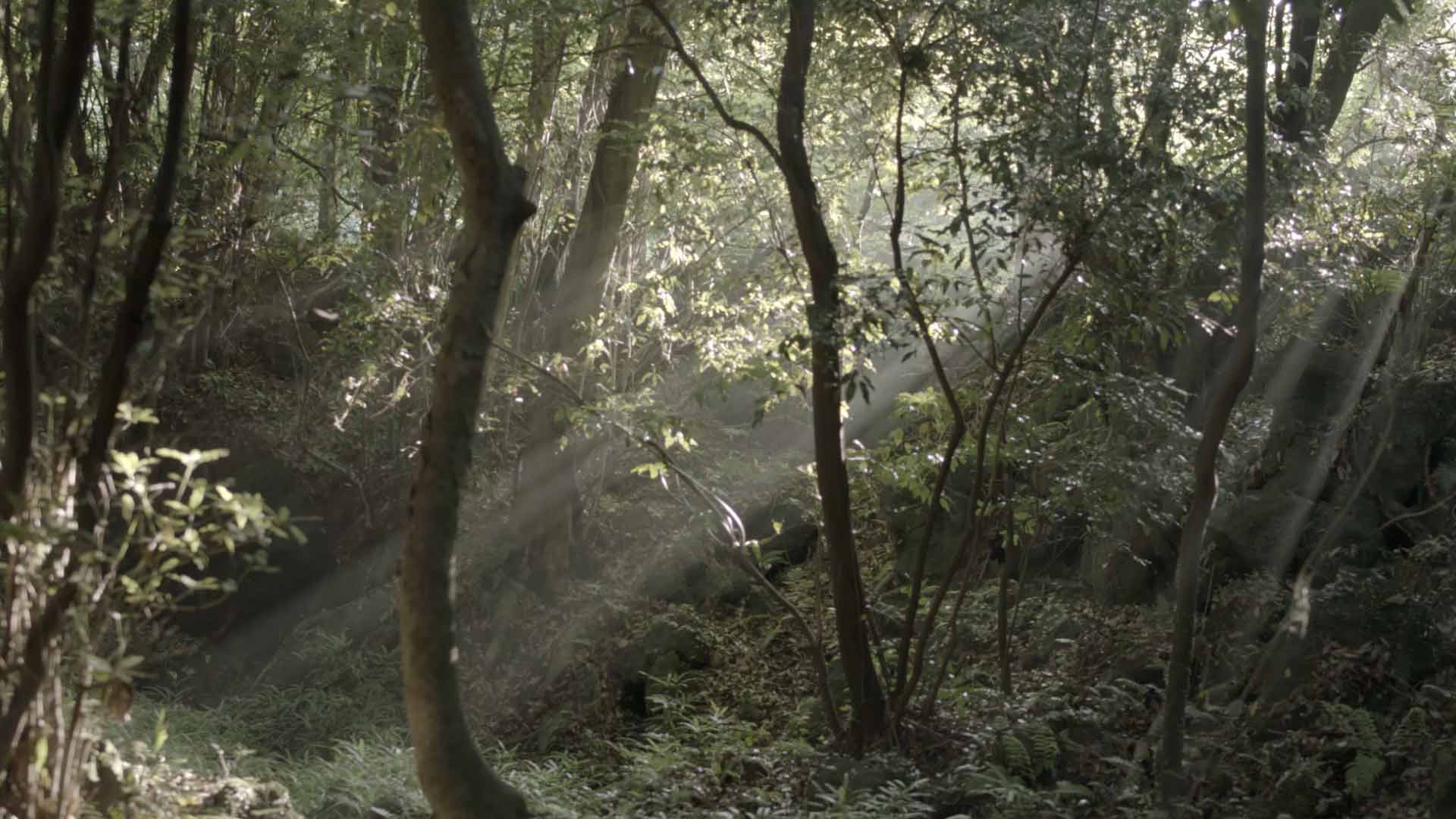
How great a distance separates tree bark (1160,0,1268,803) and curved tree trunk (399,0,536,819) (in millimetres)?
3055

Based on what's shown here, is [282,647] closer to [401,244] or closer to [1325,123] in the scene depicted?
[401,244]

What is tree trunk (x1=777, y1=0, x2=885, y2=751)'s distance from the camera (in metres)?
6.24

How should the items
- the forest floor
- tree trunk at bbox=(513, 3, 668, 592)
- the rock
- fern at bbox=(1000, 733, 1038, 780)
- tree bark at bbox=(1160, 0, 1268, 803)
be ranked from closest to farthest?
tree bark at bbox=(1160, 0, 1268, 803) < the forest floor < fern at bbox=(1000, 733, 1038, 780) < tree trunk at bbox=(513, 3, 668, 592) < the rock

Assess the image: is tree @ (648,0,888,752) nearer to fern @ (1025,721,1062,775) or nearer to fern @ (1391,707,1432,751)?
fern @ (1025,721,1062,775)

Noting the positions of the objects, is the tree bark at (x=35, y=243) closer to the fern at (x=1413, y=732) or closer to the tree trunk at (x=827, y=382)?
the tree trunk at (x=827, y=382)

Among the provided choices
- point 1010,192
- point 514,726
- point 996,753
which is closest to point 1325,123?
point 1010,192

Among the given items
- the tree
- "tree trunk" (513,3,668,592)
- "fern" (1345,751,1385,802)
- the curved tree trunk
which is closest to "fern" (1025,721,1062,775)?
the tree

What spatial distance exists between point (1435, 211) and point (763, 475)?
659 cm

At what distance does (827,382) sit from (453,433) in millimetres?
2637

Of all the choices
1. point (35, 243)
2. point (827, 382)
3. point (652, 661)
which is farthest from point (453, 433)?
point (652, 661)

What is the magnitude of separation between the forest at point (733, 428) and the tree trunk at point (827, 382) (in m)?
0.03

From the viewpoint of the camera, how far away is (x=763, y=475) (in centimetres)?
1260

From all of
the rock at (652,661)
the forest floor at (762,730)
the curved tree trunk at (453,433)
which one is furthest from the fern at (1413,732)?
the rock at (652,661)

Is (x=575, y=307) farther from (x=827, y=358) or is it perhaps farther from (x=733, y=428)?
(x=827, y=358)
